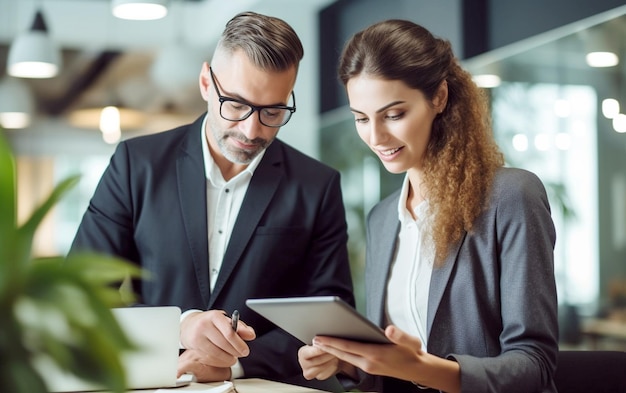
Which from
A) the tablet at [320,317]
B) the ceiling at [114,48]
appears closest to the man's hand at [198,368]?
the tablet at [320,317]

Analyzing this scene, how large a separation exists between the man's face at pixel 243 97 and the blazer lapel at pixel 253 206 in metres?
0.12

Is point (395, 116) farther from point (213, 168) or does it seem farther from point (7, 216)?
point (7, 216)

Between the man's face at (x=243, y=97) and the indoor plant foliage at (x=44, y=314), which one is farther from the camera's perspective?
the man's face at (x=243, y=97)

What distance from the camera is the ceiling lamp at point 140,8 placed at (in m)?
4.47

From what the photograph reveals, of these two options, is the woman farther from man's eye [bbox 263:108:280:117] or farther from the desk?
man's eye [bbox 263:108:280:117]

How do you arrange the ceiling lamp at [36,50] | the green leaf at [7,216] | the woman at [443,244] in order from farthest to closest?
the ceiling lamp at [36,50]
the woman at [443,244]
the green leaf at [7,216]

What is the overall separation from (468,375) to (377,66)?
0.83 m

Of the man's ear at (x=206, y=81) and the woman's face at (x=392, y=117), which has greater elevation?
the man's ear at (x=206, y=81)

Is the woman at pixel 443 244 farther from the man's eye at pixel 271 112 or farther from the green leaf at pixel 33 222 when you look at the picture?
the green leaf at pixel 33 222

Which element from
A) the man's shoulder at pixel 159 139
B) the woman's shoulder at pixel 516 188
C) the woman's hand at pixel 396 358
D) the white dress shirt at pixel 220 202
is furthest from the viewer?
the man's shoulder at pixel 159 139

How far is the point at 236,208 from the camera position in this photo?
271 centimetres

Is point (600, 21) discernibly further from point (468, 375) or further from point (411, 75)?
point (468, 375)

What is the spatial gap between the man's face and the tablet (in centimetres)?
76

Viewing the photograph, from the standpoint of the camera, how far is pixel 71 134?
331 inches
